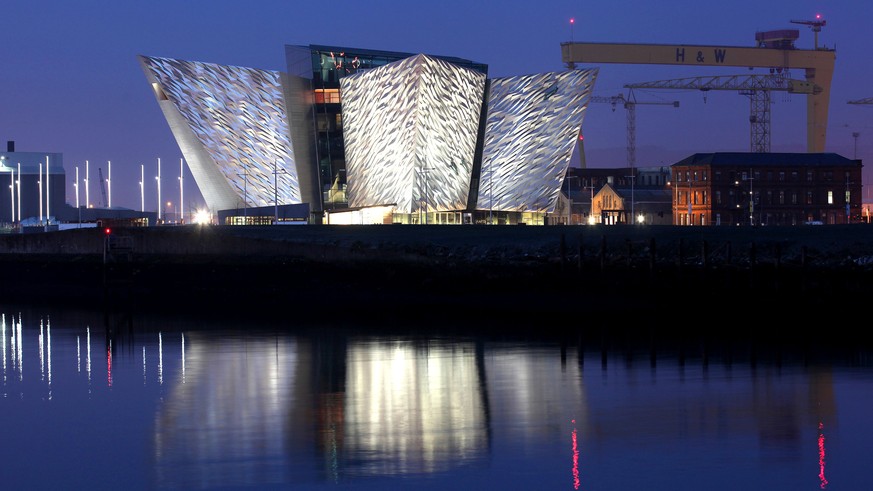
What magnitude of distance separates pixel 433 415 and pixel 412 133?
5426 cm

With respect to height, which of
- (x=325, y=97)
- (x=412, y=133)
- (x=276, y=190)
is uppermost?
(x=325, y=97)

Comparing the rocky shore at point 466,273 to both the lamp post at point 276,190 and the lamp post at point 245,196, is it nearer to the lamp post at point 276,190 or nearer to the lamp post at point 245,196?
the lamp post at point 276,190

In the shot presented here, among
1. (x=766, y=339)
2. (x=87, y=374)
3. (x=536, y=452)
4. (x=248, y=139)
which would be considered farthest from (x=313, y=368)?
(x=248, y=139)

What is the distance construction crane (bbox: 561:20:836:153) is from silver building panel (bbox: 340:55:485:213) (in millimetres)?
33325

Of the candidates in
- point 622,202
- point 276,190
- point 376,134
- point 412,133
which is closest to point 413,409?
point 412,133

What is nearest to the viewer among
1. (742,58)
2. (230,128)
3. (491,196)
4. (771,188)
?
(230,128)

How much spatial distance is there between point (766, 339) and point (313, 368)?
12784mm

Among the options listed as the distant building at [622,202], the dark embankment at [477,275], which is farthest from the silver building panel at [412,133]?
the distant building at [622,202]

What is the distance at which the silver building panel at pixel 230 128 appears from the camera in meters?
73.2

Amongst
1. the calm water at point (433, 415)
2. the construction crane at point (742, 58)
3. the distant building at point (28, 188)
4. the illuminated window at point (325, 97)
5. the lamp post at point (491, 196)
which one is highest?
the construction crane at point (742, 58)

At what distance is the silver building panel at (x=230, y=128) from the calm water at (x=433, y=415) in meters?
43.3

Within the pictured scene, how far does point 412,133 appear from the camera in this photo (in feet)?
241

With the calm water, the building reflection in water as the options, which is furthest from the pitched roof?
the building reflection in water

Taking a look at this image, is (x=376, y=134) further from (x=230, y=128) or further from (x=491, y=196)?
(x=230, y=128)
